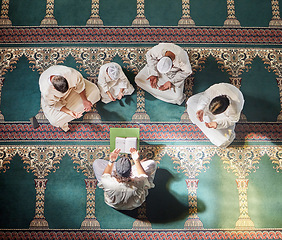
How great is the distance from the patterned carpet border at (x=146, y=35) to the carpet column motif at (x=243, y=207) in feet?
5.91

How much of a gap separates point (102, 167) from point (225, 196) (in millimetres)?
1540

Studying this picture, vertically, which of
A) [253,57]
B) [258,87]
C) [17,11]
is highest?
[17,11]

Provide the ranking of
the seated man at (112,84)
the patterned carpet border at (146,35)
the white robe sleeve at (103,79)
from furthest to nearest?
the patterned carpet border at (146,35) < the white robe sleeve at (103,79) < the seated man at (112,84)

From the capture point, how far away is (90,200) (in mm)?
3428

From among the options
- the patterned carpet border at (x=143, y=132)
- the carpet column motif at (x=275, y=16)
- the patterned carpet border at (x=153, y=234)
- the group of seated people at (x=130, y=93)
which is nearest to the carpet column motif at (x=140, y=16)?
the group of seated people at (x=130, y=93)

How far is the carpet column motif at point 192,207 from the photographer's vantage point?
339 cm

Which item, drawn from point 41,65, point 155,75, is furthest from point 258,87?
point 41,65

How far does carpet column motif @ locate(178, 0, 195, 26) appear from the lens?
12.0ft

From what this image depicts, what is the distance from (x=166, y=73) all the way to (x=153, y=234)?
6.33 ft

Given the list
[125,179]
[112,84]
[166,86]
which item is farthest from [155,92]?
[125,179]

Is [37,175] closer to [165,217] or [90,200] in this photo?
[90,200]

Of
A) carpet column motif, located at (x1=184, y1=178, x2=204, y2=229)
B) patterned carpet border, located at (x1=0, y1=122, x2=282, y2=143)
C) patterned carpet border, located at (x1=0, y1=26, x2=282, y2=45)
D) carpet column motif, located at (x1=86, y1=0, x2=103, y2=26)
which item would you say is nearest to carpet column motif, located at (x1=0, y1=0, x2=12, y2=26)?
patterned carpet border, located at (x1=0, y1=26, x2=282, y2=45)

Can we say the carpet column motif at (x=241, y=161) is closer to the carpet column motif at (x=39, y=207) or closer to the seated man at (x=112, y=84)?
the seated man at (x=112, y=84)

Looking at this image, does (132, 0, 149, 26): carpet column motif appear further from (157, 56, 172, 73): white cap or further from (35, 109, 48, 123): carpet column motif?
(35, 109, 48, 123): carpet column motif
